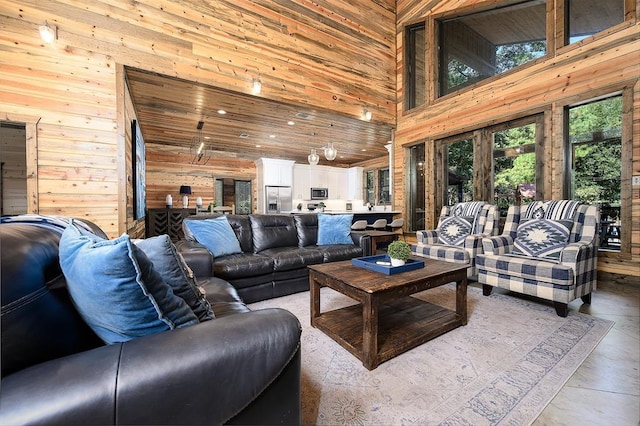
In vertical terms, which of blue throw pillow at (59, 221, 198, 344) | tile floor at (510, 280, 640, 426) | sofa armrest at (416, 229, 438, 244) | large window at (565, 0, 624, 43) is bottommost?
tile floor at (510, 280, 640, 426)

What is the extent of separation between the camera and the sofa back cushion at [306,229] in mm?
3527

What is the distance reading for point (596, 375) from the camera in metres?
1.50

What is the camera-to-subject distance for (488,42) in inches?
177

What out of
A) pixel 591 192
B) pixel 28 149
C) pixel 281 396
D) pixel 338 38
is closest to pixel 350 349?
pixel 281 396

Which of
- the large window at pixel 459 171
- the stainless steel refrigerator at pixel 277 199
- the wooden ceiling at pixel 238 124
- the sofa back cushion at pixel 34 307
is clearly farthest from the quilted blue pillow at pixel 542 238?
the stainless steel refrigerator at pixel 277 199

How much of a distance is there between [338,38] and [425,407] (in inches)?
206

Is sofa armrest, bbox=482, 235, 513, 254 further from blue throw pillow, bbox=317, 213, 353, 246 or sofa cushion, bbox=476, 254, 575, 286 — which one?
blue throw pillow, bbox=317, 213, 353, 246

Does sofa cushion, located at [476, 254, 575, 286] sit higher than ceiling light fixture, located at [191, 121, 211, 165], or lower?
lower

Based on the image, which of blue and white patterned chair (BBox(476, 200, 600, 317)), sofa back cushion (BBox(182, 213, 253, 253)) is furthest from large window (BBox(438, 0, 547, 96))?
sofa back cushion (BBox(182, 213, 253, 253))

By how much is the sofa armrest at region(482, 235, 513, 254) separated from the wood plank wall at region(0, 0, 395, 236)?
3.15 m

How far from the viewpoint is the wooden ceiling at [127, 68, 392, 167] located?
12.8ft

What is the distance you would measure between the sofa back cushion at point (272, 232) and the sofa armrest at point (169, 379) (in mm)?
2394

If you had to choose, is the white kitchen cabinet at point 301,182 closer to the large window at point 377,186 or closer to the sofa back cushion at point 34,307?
the large window at point 377,186

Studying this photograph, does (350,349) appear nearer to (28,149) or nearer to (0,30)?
(28,149)
